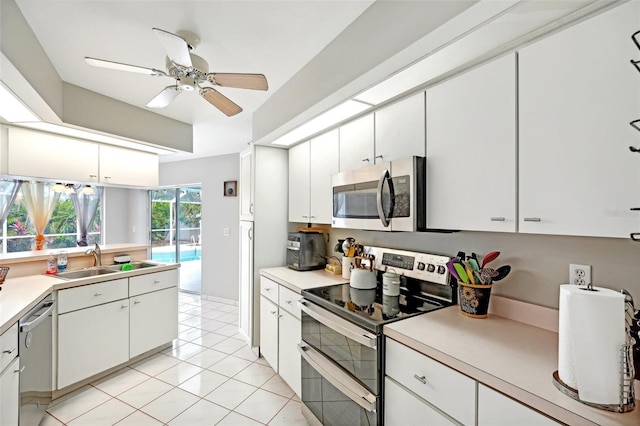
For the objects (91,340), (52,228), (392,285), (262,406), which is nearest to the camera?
(392,285)

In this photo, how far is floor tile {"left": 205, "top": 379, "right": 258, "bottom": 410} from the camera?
2.23 meters

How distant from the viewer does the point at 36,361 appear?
6.26ft

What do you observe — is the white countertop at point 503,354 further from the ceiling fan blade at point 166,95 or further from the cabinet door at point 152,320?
the cabinet door at point 152,320

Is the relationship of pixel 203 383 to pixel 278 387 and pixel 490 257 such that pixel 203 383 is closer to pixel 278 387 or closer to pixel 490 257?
pixel 278 387

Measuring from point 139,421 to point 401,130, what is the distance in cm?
265

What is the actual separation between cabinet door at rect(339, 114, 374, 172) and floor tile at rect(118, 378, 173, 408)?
2335mm

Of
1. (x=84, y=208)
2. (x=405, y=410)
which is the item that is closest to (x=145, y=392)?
(x=405, y=410)

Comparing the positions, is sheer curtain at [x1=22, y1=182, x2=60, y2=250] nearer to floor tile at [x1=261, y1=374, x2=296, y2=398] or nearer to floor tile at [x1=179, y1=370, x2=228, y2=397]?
floor tile at [x1=179, y1=370, x2=228, y2=397]

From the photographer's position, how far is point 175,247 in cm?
555

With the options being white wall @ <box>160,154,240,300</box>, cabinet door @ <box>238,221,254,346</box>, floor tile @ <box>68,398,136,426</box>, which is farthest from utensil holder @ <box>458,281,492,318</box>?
white wall @ <box>160,154,240,300</box>

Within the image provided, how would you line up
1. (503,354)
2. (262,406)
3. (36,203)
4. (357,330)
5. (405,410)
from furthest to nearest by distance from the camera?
1. (36,203)
2. (262,406)
3. (357,330)
4. (405,410)
5. (503,354)

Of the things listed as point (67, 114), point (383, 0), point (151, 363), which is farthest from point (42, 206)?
point (383, 0)

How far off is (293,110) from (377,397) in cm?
197

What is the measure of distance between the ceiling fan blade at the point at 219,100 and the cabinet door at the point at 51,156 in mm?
1725
